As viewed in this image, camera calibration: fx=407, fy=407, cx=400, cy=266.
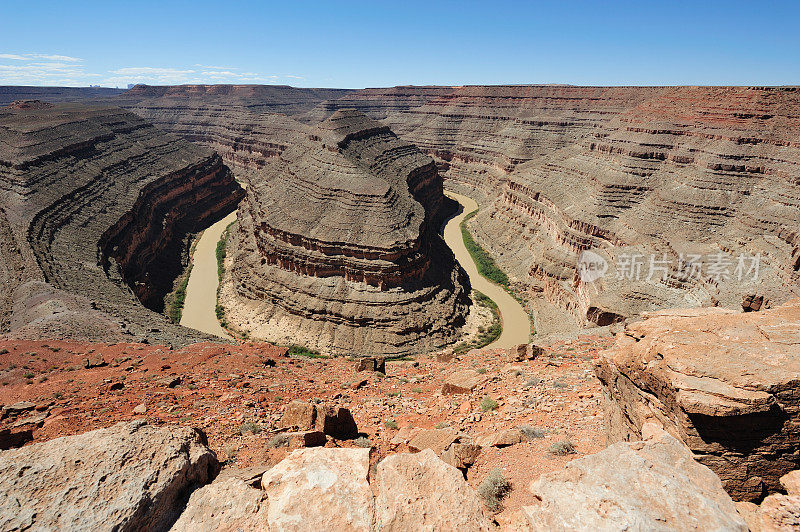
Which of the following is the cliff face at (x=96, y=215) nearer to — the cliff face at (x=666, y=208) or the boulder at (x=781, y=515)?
the boulder at (x=781, y=515)

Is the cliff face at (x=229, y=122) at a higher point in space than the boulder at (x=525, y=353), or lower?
higher

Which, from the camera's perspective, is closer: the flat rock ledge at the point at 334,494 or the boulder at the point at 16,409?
the flat rock ledge at the point at 334,494

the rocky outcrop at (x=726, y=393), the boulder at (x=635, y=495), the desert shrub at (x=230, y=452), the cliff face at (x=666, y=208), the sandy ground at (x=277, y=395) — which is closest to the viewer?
the boulder at (x=635, y=495)

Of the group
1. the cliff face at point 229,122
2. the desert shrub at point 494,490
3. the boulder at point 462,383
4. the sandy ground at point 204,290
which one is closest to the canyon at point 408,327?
the desert shrub at point 494,490

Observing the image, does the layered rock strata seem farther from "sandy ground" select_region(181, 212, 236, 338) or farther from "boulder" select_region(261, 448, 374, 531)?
"sandy ground" select_region(181, 212, 236, 338)

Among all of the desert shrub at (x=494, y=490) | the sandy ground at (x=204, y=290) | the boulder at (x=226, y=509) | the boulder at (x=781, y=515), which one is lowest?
the sandy ground at (x=204, y=290)

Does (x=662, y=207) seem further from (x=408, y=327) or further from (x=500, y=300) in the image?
(x=408, y=327)

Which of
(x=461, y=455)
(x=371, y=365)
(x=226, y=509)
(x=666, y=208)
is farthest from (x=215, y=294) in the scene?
(x=666, y=208)
